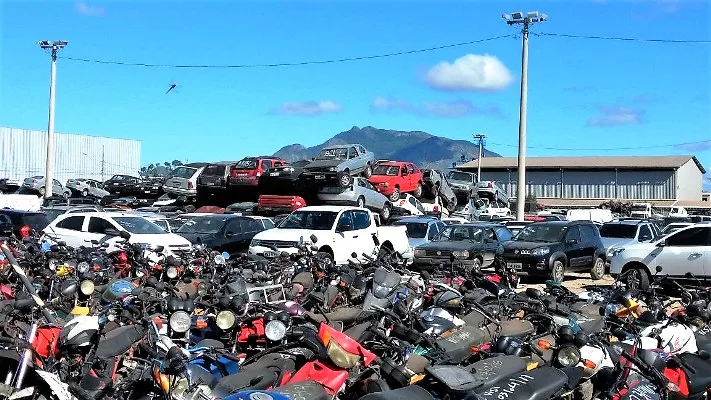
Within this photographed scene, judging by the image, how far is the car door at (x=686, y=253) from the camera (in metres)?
16.0

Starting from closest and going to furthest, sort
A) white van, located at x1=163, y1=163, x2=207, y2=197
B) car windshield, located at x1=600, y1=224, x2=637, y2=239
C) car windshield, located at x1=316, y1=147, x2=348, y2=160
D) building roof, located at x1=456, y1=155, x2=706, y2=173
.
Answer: car windshield, located at x1=600, y1=224, x2=637, y2=239
car windshield, located at x1=316, y1=147, x2=348, y2=160
white van, located at x1=163, y1=163, x2=207, y2=197
building roof, located at x1=456, y1=155, x2=706, y2=173

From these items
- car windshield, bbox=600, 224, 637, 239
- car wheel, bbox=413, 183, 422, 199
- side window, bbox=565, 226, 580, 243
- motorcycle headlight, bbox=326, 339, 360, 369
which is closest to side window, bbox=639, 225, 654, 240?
car windshield, bbox=600, 224, 637, 239

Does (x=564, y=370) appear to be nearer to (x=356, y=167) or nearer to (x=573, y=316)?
(x=573, y=316)

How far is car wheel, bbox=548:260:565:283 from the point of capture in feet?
58.6

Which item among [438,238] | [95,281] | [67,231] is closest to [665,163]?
[438,238]

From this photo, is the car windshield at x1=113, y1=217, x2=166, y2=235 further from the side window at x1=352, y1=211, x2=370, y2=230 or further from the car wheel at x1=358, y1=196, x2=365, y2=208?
the car wheel at x1=358, y1=196, x2=365, y2=208

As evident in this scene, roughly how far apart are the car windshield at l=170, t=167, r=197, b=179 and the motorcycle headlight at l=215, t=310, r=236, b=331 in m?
27.0

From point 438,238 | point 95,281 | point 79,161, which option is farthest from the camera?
point 79,161

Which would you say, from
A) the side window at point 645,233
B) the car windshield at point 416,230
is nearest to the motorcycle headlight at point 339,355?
the car windshield at point 416,230

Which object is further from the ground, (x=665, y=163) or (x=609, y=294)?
(x=665, y=163)

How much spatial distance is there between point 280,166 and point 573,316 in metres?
22.4

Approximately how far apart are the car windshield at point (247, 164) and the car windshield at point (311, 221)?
10662mm

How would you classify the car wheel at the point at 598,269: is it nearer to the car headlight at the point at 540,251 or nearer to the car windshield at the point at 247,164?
the car headlight at the point at 540,251

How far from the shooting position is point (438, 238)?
66.2 feet
